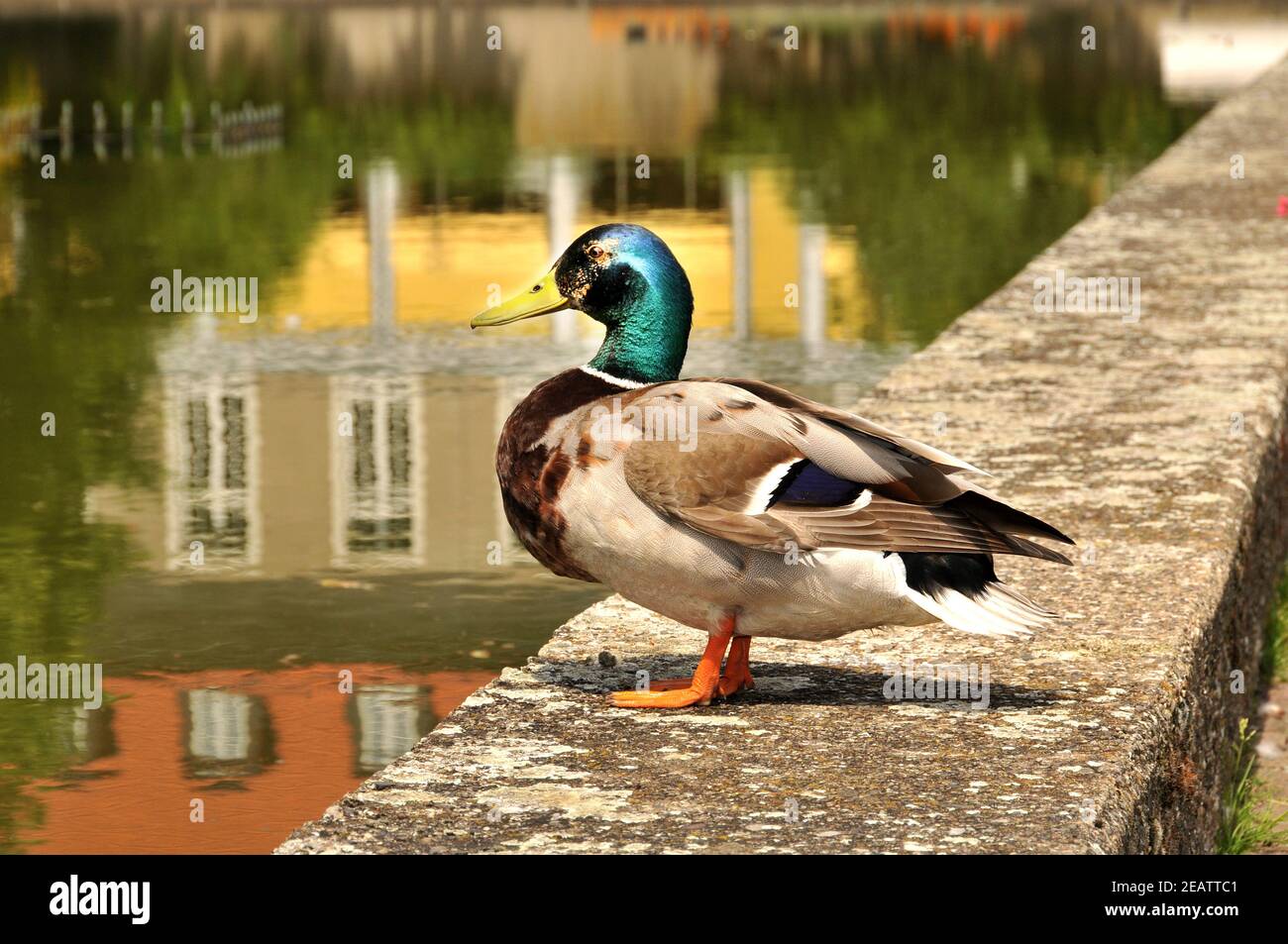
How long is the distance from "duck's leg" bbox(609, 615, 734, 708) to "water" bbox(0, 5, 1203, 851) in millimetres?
2241

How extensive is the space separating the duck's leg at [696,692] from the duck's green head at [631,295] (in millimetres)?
510

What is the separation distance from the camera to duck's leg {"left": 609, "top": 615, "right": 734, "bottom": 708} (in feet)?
12.8

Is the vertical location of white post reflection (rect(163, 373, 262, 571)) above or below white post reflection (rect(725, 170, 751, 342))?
below

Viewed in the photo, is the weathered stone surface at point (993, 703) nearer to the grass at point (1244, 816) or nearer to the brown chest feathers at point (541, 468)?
the grass at point (1244, 816)

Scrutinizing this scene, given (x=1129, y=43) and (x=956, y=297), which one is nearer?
(x=956, y=297)

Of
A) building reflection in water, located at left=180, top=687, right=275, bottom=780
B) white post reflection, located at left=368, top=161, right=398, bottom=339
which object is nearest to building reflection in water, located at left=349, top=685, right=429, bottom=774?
building reflection in water, located at left=180, top=687, right=275, bottom=780

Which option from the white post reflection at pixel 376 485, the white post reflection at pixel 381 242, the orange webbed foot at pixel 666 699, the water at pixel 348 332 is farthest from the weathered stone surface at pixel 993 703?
the white post reflection at pixel 381 242

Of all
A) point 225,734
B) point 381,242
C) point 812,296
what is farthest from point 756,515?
point 381,242

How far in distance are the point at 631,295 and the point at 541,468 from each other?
1.32ft

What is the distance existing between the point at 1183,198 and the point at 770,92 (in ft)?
66.5

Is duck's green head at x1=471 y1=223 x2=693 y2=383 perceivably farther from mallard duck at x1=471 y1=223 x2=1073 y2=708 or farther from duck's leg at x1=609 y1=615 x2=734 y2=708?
duck's leg at x1=609 y1=615 x2=734 y2=708

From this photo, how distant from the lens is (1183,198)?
9961 millimetres

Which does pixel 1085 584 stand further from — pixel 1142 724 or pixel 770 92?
pixel 770 92
